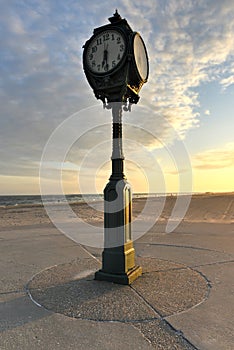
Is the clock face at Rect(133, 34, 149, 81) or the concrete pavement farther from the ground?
the clock face at Rect(133, 34, 149, 81)

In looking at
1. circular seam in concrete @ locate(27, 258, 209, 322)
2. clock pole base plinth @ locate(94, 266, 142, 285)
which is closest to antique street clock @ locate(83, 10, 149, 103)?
clock pole base plinth @ locate(94, 266, 142, 285)

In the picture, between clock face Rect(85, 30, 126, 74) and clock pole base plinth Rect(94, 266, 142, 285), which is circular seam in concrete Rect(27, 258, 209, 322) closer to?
clock pole base plinth Rect(94, 266, 142, 285)

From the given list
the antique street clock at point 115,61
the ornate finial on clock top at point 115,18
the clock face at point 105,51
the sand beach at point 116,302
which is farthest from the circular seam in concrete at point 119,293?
the ornate finial on clock top at point 115,18

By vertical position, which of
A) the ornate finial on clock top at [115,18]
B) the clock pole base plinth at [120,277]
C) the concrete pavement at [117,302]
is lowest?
the concrete pavement at [117,302]

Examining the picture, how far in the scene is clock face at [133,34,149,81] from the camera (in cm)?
430

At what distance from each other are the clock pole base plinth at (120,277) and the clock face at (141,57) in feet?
9.34

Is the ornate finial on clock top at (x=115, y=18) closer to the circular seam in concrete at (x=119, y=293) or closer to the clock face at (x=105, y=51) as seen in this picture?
the clock face at (x=105, y=51)

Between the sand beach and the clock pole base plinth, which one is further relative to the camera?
the clock pole base plinth

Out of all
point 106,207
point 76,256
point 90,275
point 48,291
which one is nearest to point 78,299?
point 48,291

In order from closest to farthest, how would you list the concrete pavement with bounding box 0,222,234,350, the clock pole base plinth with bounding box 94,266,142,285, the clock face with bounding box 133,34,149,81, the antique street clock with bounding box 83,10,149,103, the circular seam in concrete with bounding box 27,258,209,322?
the concrete pavement with bounding box 0,222,234,350 → the circular seam in concrete with bounding box 27,258,209,322 → the clock pole base plinth with bounding box 94,266,142,285 → the antique street clock with bounding box 83,10,149,103 → the clock face with bounding box 133,34,149,81

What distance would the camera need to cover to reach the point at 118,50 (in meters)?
4.24

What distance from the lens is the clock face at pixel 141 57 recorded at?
169 inches

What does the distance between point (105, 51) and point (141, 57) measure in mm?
568

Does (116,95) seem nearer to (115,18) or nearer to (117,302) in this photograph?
(115,18)
